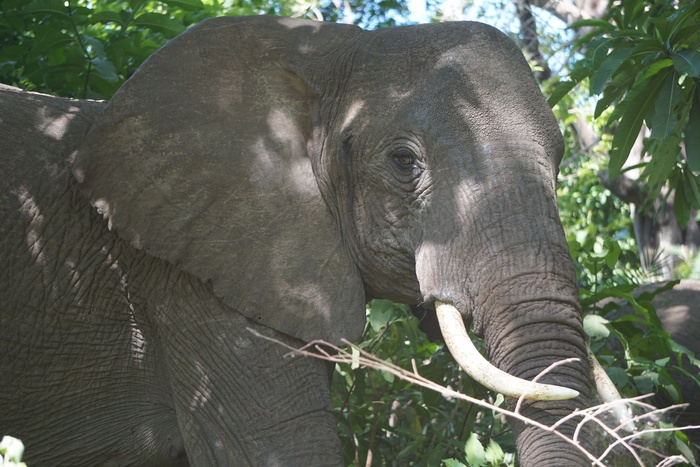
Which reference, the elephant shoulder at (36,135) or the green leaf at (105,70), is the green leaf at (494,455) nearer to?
the elephant shoulder at (36,135)

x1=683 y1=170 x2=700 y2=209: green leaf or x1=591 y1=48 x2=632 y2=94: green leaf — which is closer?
x1=591 y1=48 x2=632 y2=94: green leaf

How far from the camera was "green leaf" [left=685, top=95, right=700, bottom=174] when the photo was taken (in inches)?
178

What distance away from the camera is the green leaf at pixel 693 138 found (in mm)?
4527

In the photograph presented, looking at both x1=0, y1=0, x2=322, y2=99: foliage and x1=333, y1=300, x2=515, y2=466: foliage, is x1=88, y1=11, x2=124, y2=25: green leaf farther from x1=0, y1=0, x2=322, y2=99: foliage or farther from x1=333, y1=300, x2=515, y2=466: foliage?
x1=333, y1=300, x2=515, y2=466: foliage

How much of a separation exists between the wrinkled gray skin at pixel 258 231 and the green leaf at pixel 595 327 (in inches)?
60.6

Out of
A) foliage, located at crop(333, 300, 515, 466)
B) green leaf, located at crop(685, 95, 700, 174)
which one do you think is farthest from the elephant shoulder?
green leaf, located at crop(685, 95, 700, 174)

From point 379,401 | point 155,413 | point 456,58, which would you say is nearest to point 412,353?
point 379,401

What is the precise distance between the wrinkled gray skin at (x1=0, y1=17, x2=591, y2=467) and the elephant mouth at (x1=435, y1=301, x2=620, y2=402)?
7 cm

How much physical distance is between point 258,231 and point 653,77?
1954 millimetres

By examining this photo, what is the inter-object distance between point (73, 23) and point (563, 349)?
10.8ft

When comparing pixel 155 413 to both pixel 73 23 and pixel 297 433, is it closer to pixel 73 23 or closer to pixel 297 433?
pixel 297 433

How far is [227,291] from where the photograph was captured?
400cm

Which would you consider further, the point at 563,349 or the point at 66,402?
the point at 66,402

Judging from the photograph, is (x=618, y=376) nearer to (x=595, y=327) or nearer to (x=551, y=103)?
(x=595, y=327)
